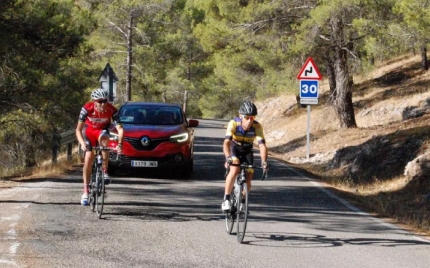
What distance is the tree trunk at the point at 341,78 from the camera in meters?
26.3

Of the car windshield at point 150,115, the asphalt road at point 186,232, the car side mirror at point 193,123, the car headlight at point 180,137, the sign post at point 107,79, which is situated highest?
the sign post at point 107,79

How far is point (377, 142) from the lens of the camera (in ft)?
67.6

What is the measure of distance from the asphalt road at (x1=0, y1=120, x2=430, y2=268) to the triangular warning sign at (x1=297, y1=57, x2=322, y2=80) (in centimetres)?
672

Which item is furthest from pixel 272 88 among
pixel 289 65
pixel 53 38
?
pixel 53 38

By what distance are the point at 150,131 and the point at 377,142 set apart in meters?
7.14

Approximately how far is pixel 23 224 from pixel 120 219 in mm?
1514

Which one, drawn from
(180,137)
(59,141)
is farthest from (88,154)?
(59,141)

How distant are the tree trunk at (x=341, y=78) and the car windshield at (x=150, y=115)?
31.1 feet

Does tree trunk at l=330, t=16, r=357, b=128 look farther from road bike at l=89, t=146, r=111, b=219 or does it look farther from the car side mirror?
road bike at l=89, t=146, r=111, b=219

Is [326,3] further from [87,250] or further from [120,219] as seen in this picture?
[87,250]

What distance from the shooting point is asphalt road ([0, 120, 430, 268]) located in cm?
846

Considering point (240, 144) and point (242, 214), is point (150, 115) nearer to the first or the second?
point (240, 144)

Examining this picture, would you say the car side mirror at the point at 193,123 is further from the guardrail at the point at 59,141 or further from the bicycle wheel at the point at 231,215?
the bicycle wheel at the point at 231,215

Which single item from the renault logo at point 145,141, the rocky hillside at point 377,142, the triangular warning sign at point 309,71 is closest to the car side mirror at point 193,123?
the renault logo at point 145,141
